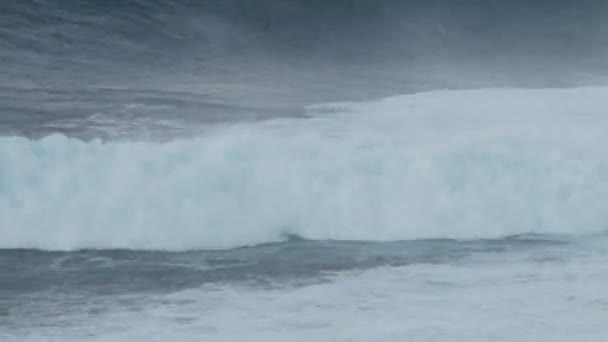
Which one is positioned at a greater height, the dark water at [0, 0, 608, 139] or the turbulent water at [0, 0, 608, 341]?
the dark water at [0, 0, 608, 139]

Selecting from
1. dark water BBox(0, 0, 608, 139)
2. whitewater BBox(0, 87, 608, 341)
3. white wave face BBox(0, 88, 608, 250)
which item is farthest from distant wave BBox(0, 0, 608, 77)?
white wave face BBox(0, 88, 608, 250)

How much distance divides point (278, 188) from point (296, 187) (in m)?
0.15

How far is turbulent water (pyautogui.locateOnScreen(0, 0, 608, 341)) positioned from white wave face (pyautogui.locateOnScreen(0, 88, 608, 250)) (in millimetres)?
18

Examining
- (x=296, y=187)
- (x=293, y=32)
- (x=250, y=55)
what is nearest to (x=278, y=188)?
(x=296, y=187)

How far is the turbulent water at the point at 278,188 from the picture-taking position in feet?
23.1

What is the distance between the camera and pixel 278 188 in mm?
9336

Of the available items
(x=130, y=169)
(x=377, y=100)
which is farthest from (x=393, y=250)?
(x=377, y=100)

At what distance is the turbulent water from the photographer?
703cm

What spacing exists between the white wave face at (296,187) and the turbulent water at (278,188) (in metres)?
0.02

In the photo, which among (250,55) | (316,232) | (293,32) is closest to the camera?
(316,232)

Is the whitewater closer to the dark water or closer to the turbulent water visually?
the turbulent water

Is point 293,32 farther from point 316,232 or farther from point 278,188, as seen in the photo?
point 316,232

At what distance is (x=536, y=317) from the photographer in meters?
6.93

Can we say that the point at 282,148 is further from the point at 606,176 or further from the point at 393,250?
the point at 606,176
